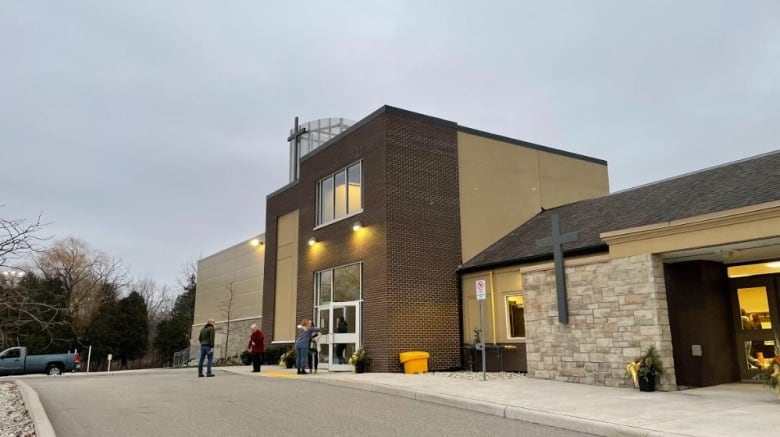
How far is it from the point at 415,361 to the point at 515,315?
3129 mm

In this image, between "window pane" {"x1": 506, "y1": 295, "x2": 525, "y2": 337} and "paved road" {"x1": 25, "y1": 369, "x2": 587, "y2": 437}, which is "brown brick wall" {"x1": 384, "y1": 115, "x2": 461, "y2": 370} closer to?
"window pane" {"x1": 506, "y1": 295, "x2": 525, "y2": 337}

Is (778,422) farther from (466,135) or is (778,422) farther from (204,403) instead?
(466,135)

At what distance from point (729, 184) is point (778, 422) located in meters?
7.24

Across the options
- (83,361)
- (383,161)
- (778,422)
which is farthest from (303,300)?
(83,361)

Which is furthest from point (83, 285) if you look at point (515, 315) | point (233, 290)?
point (515, 315)

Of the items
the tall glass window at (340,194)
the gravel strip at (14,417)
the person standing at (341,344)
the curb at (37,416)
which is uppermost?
the tall glass window at (340,194)

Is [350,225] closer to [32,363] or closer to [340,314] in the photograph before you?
[340,314]

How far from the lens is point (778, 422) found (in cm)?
718

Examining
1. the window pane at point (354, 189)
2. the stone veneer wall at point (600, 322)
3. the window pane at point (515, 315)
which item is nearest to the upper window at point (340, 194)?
the window pane at point (354, 189)

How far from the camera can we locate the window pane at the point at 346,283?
60.7 feet

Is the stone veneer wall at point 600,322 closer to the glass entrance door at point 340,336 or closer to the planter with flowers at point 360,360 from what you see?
the planter with flowers at point 360,360

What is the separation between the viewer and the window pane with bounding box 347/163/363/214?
1919cm

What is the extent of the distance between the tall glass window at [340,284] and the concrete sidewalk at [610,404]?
520cm

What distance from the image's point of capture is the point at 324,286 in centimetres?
2039
